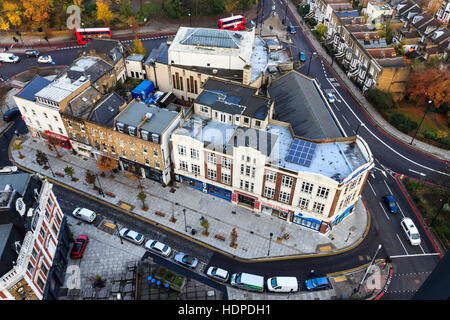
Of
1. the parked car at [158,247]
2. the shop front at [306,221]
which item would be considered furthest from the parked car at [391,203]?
the parked car at [158,247]


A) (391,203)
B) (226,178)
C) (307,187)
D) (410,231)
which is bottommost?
(391,203)

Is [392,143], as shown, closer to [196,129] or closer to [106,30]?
[196,129]

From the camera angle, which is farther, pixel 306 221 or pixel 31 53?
pixel 31 53

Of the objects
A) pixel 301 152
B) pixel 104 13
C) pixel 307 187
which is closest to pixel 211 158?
pixel 301 152

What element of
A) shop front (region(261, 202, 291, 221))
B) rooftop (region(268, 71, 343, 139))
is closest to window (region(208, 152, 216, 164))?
shop front (region(261, 202, 291, 221))

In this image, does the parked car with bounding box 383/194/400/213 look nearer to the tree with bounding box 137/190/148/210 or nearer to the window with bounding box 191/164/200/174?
the window with bounding box 191/164/200/174

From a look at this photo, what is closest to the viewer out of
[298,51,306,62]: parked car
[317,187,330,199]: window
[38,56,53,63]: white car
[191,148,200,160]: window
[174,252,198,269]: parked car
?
[317,187,330,199]: window

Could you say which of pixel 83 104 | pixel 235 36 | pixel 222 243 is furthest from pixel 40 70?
pixel 222 243

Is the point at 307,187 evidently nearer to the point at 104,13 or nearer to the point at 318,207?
the point at 318,207
